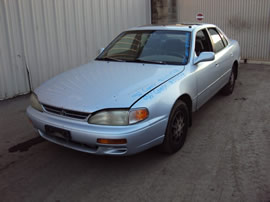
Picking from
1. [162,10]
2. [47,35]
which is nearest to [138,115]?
[47,35]

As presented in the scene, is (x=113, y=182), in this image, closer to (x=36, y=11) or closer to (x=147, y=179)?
(x=147, y=179)

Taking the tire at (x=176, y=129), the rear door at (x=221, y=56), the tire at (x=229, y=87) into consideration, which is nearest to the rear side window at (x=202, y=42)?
the rear door at (x=221, y=56)

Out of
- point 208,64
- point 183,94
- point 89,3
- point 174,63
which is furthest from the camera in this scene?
point 89,3

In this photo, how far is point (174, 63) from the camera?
404 cm

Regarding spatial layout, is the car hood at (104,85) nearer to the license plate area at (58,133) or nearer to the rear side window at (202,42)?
the license plate area at (58,133)

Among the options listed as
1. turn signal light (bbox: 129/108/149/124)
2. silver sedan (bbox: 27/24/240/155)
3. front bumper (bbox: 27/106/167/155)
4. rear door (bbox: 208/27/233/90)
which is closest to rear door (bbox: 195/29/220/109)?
silver sedan (bbox: 27/24/240/155)

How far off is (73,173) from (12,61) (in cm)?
367

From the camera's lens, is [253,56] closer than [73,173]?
No

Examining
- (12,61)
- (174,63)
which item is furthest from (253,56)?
(12,61)

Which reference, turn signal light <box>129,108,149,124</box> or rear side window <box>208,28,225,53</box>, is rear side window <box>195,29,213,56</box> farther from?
turn signal light <box>129,108,149,124</box>

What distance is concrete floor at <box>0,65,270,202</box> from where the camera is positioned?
2.93m

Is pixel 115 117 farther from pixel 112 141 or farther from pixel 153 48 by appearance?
pixel 153 48

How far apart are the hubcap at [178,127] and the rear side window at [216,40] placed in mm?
1938

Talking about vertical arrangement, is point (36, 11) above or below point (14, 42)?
above
